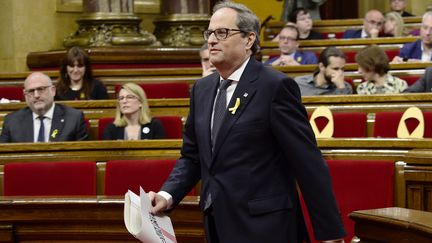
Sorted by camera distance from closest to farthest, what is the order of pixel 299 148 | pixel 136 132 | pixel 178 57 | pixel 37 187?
pixel 299 148 < pixel 37 187 < pixel 136 132 < pixel 178 57

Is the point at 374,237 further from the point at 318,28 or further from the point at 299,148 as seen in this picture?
the point at 318,28

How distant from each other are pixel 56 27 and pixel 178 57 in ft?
4.66

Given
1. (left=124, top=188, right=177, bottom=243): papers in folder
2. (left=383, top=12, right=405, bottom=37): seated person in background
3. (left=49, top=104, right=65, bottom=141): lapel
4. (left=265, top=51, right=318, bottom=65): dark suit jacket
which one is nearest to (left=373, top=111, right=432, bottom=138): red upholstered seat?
(left=49, top=104, right=65, bottom=141): lapel

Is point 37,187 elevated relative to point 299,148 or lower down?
lower down

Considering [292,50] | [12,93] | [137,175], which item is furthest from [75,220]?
[292,50]

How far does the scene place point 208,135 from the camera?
2.95m

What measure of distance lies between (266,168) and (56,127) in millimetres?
3327

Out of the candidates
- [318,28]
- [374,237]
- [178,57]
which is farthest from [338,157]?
[318,28]

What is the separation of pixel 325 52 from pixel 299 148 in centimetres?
432

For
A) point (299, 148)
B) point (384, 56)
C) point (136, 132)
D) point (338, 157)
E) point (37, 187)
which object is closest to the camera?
point (299, 148)

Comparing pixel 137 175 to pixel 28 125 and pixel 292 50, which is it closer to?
pixel 28 125

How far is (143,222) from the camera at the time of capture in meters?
2.81

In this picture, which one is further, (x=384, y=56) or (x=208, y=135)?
(x=384, y=56)

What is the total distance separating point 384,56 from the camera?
6797mm
